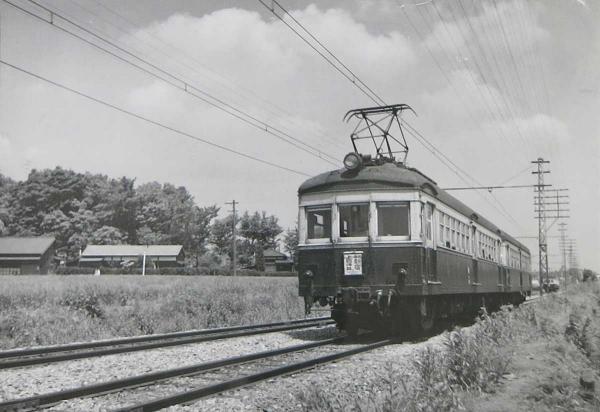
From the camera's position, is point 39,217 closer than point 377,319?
No

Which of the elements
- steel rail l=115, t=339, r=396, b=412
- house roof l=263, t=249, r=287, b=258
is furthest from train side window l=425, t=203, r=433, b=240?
house roof l=263, t=249, r=287, b=258

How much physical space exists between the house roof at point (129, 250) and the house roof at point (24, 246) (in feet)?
31.9

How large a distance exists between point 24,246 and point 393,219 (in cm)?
6393

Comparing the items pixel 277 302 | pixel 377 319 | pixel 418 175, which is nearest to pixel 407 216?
pixel 418 175

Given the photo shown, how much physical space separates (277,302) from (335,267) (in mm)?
10024

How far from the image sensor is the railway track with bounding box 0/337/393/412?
573 centimetres

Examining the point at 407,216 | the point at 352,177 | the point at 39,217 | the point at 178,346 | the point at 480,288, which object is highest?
the point at 39,217

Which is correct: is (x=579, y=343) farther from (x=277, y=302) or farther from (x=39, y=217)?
(x=39, y=217)

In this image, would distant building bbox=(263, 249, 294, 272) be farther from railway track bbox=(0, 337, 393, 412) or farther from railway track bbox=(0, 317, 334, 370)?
railway track bbox=(0, 337, 393, 412)

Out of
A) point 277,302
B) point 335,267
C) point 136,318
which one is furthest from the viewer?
point 277,302

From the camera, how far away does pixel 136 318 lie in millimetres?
15281

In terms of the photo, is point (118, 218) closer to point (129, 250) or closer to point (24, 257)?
point (129, 250)

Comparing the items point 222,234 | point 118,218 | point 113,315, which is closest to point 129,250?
point 118,218

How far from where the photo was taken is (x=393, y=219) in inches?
450
